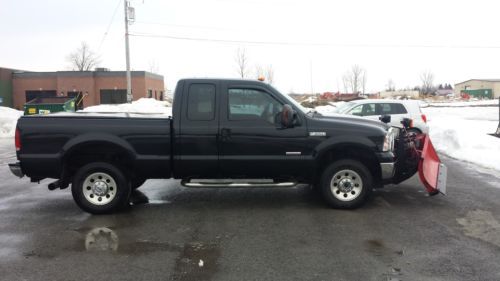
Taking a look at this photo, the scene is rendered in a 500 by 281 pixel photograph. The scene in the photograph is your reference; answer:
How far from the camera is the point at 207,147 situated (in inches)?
271

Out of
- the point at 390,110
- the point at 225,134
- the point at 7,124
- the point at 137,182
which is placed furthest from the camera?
the point at 7,124

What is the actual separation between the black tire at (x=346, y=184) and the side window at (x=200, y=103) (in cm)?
198

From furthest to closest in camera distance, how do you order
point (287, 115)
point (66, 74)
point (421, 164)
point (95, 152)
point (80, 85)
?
point (66, 74), point (80, 85), point (421, 164), point (95, 152), point (287, 115)

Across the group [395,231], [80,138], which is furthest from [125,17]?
[395,231]

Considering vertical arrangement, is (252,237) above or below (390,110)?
below

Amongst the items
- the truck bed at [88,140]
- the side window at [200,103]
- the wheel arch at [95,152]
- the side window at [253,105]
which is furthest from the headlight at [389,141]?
the wheel arch at [95,152]

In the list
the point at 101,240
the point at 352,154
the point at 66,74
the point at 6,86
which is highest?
the point at 66,74

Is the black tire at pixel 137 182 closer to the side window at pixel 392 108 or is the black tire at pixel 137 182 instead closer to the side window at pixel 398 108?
the side window at pixel 392 108

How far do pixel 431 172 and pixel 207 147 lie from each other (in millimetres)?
3605

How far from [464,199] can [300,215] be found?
3.11m

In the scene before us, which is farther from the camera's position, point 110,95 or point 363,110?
point 110,95

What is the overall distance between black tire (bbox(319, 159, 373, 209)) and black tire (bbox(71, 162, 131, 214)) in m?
3.02

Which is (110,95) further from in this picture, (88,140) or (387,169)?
(387,169)

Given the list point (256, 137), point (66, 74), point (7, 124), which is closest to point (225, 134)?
point (256, 137)
